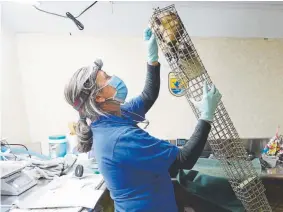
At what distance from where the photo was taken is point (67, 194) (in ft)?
4.36

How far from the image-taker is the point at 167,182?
3.75 feet

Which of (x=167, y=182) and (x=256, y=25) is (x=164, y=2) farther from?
(x=167, y=182)

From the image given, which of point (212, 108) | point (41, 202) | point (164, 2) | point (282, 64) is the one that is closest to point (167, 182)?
point (212, 108)

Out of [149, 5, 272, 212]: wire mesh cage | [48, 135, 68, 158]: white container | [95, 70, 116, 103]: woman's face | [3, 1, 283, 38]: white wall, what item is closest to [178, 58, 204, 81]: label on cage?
[149, 5, 272, 212]: wire mesh cage

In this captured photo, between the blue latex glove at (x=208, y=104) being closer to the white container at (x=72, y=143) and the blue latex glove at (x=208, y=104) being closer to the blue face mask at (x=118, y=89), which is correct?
the blue face mask at (x=118, y=89)

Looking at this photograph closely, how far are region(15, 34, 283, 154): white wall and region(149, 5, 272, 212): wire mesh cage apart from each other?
94 centimetres

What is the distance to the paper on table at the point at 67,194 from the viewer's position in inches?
48.1

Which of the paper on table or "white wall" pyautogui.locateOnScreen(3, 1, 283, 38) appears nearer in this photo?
the paper on table

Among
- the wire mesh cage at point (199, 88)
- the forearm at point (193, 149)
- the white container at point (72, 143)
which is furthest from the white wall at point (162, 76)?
the forearm at point (193, 149)

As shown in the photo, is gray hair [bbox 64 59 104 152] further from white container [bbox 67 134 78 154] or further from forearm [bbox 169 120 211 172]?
white container [bbox 67 134 78 154]

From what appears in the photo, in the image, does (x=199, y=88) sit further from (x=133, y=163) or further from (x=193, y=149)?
(x=133, y=163)

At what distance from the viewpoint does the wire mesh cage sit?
112cm

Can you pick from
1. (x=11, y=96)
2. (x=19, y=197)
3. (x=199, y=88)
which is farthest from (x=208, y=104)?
(x=11, y=96)

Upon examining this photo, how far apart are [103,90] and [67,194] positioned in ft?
2.08
